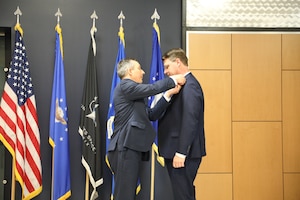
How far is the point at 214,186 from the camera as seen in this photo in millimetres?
4348

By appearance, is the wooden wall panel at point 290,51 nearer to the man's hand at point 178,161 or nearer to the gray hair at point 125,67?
the gray hair at point 125,67

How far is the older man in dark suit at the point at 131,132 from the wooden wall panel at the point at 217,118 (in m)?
1.36

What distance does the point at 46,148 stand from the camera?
4277 mm

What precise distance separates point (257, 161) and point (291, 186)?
18.9 inches

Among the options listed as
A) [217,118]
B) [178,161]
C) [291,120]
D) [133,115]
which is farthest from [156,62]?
[291,120]

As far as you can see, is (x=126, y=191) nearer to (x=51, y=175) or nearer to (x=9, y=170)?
(x=51, y=175)

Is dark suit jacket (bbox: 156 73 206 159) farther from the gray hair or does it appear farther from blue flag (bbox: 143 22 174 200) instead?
blue flag (bbox: 143 22 174 200)

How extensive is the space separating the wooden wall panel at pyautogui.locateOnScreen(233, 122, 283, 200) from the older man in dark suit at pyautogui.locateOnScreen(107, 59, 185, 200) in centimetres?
158

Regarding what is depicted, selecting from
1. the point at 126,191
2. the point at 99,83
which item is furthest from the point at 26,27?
the point at 126,191

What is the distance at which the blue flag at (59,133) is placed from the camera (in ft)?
13.2

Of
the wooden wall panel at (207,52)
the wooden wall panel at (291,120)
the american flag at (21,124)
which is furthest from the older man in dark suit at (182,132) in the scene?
the wooden wall panel at (291,120)

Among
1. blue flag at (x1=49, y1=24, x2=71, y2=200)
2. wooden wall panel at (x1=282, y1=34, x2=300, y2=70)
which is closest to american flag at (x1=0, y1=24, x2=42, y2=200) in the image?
blue flag at (x1=49, y1=24, x2=71, y2=200)

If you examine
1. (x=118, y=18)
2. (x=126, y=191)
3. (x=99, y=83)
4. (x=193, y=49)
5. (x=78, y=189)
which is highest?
(x=118, y=18)

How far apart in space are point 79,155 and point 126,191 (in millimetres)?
1405
